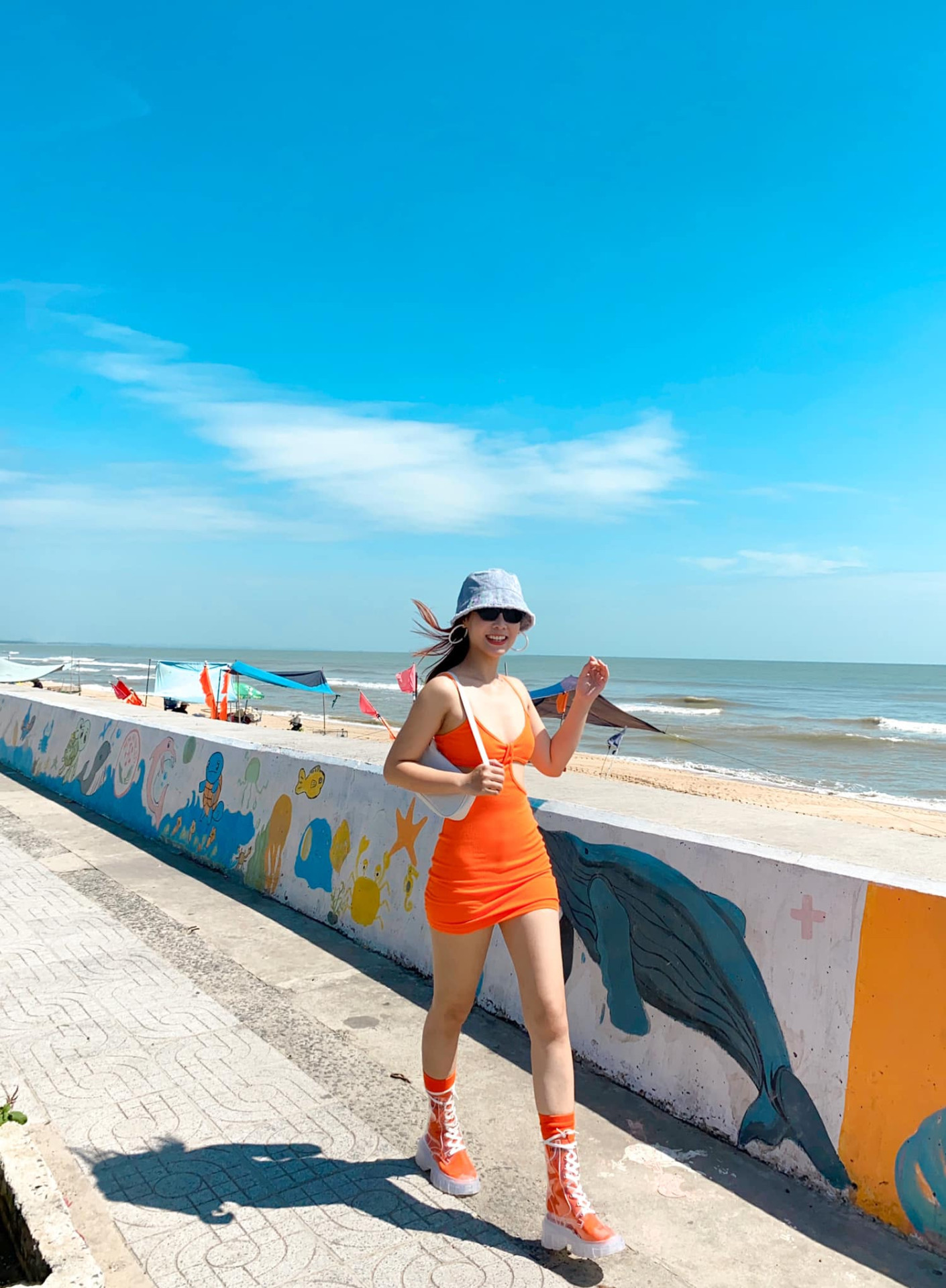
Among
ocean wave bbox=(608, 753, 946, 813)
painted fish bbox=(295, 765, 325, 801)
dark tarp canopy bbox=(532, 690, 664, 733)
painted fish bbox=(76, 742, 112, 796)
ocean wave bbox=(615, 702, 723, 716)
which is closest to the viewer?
painted fish bbox=(295, 765, 325, 801)

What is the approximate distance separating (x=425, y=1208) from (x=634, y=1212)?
68cm

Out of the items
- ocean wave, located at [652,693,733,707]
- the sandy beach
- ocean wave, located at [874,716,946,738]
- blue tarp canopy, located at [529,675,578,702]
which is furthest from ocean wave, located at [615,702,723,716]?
blue tarp canopy, located at [529,675,578,702]

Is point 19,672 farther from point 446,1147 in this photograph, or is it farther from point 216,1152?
point 446,1147

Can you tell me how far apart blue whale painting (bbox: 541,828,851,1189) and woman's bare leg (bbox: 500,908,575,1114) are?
891 mm

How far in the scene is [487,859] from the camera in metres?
2.89

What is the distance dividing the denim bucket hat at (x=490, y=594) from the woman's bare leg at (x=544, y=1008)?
3.22 ft

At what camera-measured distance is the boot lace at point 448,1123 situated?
10.1 ft

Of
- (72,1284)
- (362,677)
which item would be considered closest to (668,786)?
(72,1284)

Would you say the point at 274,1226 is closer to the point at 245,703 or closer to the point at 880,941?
the point at 880,941

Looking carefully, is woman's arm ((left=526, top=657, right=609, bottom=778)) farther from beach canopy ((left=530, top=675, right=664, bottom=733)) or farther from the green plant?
beach canopy ((left=530, top=675, right=664, bottom=733))

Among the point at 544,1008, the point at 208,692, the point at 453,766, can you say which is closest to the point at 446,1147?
the point at 544,1008

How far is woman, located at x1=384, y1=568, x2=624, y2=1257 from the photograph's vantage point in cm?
275

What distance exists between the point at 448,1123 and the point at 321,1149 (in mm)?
537

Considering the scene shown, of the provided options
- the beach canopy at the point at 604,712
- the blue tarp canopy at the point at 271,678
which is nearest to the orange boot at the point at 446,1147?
the beach canopy at the point at 604,712
